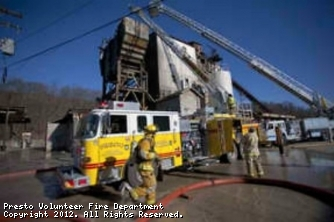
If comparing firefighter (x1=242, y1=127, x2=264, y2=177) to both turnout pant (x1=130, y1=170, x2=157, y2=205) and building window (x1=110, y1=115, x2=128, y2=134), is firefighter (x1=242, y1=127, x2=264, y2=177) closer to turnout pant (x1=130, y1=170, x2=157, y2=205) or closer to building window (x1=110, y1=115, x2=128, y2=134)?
building window (x1=110, y1=115, x2=128, y2=134)

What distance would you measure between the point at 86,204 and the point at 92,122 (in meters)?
2.28

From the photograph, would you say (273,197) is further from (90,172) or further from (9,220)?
(9,220)

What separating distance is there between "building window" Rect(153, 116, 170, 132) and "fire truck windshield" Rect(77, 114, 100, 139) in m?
2.34

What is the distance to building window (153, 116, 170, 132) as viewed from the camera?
9983mm

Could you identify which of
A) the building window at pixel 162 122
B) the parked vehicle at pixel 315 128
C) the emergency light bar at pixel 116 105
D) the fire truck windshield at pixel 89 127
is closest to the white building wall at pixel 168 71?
the parked vehicle at pixel 315 128

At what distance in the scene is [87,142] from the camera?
789 centimetres

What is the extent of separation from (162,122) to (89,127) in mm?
2882

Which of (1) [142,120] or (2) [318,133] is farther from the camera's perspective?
(2) [318,133]

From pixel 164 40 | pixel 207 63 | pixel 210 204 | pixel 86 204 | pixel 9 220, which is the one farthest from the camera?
pixel 207 63

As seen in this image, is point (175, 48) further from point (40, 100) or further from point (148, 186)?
point (40, 100)

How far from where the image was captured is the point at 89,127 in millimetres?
8258

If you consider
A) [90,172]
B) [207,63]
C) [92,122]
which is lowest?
[90,172]

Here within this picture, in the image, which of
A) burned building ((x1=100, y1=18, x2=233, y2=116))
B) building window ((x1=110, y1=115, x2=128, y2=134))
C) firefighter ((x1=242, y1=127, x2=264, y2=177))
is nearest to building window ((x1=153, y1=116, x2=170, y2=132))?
building window ((x1=110, y1=115, x2=128, y2=134))

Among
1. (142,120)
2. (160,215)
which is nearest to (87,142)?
(142,120)
